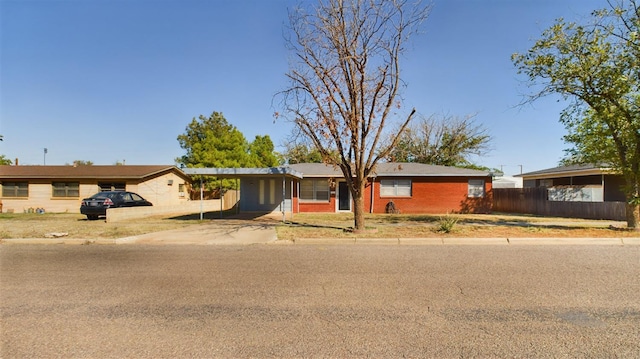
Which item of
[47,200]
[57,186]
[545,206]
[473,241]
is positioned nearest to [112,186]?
[57,186]

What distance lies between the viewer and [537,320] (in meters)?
4.51

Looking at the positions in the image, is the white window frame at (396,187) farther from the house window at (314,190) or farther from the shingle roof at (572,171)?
the shingle roof at (572,171)

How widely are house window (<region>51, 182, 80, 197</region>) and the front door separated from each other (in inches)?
713

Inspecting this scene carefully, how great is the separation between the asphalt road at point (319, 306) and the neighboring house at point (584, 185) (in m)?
14.4

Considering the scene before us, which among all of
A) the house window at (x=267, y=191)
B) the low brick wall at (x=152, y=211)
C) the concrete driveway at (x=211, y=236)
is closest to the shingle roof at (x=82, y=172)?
the low brick wall at (x=152, y=211)

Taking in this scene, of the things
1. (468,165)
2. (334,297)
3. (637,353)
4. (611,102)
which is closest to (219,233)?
(334,297)

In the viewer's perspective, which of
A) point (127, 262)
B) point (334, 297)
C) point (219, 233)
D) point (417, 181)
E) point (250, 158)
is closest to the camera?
point (334, 297)

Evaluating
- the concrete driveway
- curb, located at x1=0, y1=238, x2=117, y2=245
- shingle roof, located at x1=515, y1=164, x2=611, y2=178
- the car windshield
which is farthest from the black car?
shingle roof, located at x1=515, y1=164, x2=611, y2=178

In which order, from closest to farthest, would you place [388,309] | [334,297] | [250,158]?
1. [388,309]
2. [334,297]
3. [250,158]

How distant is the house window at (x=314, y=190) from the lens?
75.4 ft

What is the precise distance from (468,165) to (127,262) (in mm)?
39416

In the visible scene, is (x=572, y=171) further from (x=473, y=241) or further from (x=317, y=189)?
(x=473, y=241)

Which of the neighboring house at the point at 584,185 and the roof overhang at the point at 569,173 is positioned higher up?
the roof overhang at the point at 569,173

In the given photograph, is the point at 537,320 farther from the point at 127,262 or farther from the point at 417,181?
the point at 417,181
